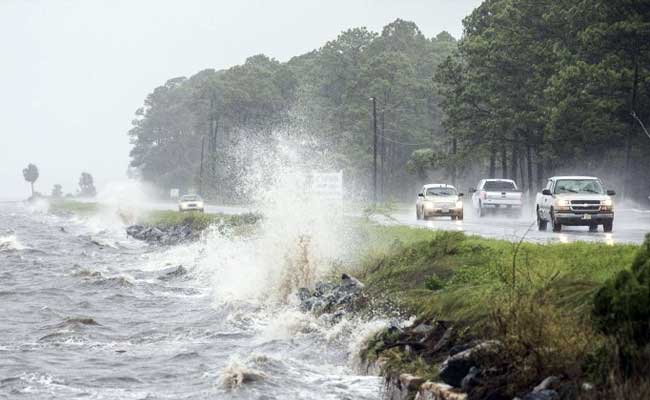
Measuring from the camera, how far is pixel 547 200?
33.4 meters

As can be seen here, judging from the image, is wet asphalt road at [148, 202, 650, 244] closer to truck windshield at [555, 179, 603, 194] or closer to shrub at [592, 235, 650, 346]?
truck windshield at [555, 179, 603, 194]

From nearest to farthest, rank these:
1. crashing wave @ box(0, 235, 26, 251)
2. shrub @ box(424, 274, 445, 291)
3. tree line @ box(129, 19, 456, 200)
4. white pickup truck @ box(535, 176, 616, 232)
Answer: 1. shrub @ box(424, 274, 445, 291)
2. white pickup truck @ box(535, 176, 616, 232)
3. crashing wave @ box(0, 235, 26, 251)
4. tree line @ box(129, 19, 456, 200)

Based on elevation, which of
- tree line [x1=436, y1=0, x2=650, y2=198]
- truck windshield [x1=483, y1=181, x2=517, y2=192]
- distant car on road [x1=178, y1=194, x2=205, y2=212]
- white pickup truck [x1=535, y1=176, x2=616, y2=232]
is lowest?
distant car on road [x1=178, y1=194, x2=205, y2=212]

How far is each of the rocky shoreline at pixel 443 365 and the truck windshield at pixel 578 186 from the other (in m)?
19.5

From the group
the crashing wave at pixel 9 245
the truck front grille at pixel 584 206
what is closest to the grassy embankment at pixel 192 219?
the crashing wave at pixel 9 245

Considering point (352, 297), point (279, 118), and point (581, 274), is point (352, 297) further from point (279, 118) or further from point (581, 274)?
point (279, 118)

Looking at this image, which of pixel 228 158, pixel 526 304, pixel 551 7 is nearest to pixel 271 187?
pixel 526 304

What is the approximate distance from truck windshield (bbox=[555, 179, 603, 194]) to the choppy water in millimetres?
10954

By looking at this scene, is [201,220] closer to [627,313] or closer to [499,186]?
[499,186]

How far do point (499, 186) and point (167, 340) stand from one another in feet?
112

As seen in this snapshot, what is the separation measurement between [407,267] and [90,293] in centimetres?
1193

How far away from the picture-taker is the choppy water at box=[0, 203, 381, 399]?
46.3 ft

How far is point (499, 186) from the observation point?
166 ft

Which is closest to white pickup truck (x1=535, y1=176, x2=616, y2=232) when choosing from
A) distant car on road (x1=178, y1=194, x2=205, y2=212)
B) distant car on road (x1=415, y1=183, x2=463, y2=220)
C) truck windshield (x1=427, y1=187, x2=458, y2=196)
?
distant car on road (x1=415, y1=183, x2=463, y2=220)
